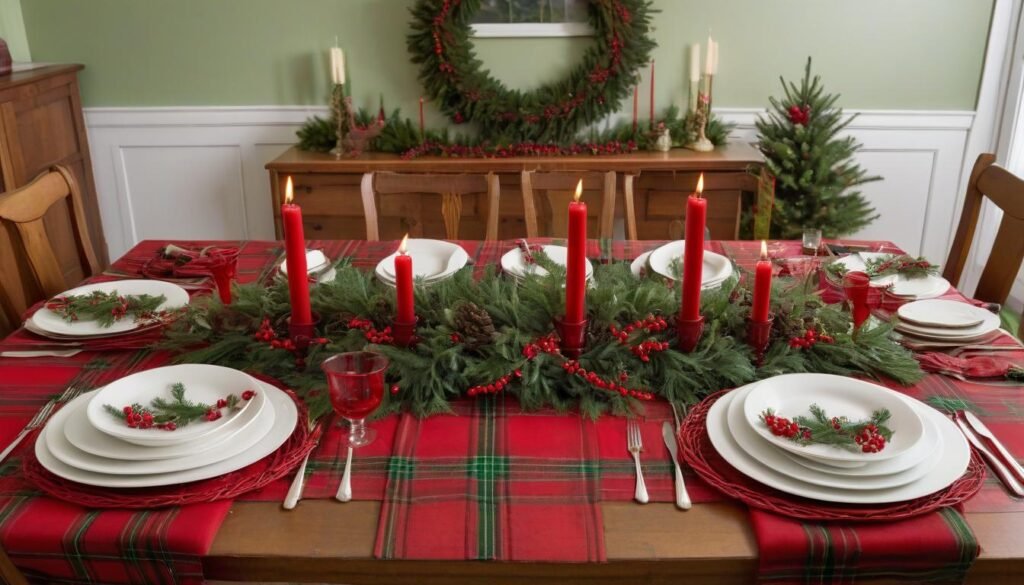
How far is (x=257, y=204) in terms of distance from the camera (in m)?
3.38

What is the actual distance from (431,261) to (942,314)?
100 cm

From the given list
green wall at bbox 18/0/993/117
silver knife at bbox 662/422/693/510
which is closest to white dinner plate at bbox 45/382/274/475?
silver knife at bbox 662/422/693/510

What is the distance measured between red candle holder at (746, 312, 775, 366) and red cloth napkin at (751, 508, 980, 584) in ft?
1.23

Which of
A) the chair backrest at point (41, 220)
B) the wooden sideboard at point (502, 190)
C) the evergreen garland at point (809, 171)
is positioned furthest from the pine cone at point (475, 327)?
the evergreen garland at point (809, 171)

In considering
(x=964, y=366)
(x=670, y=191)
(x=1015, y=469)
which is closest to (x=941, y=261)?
(x=670, y=191)

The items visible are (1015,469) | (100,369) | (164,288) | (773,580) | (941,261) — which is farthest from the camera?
Result: (941,261)

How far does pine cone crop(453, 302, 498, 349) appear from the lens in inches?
51.5

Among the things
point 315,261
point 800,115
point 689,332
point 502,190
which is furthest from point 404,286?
point 800,115

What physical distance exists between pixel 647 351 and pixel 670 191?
173cm

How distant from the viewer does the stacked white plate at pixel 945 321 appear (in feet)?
4.80

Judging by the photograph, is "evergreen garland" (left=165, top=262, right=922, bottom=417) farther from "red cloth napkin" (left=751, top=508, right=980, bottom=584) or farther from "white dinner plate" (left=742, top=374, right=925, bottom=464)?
"red cloth napkin" (left=751, top=508, right=980, bottom=584)

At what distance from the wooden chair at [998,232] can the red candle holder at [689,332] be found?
0.93 metres

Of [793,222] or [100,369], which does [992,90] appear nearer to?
[793,222]

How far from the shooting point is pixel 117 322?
1.53 meters
